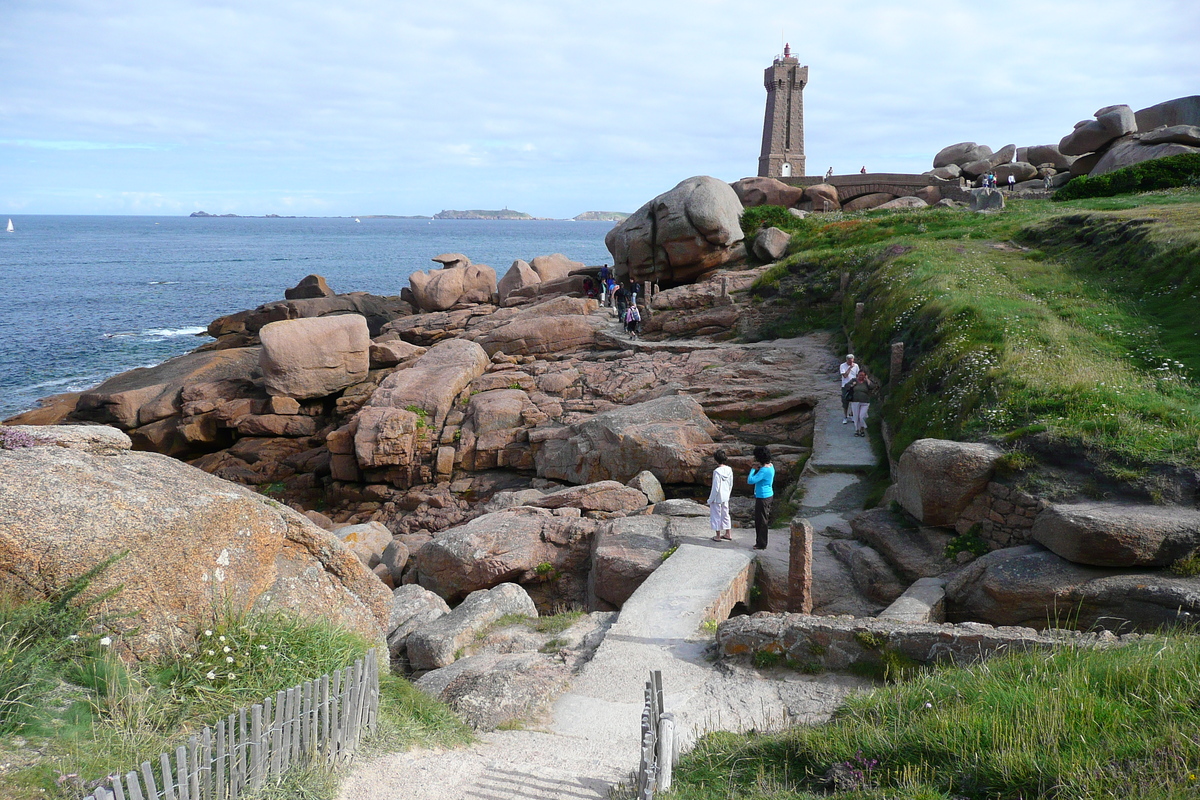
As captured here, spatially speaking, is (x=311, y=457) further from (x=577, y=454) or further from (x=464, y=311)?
(x=464, y=311)

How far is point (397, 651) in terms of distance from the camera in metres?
11.2

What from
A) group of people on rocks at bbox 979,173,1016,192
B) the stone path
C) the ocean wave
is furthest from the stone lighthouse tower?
the stone path

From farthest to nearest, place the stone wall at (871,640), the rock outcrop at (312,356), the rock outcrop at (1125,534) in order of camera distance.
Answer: the rock outcrop at (312,356)
the rock outcrop at (1125,534)
the stone wall at (871,640)

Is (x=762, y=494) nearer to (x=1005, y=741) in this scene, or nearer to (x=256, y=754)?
(x=1005, y=741)

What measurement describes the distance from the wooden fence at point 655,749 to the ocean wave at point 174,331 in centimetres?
5292

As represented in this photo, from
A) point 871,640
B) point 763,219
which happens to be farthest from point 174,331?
point 871,640

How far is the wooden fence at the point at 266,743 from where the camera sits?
4.87m

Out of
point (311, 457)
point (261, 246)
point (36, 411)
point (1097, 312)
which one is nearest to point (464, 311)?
point (311, 457)

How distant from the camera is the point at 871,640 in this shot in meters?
8.87

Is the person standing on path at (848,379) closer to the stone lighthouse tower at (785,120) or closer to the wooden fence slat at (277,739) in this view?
the wooden fence slat at (277,739)

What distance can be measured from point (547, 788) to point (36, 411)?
105 ft

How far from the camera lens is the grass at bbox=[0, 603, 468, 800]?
5.09 metres

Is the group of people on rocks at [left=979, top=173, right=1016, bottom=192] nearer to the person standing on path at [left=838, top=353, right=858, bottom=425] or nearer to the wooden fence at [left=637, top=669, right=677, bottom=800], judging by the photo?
the person standing on path at [left=838, top=353, right=858, bottom=425]

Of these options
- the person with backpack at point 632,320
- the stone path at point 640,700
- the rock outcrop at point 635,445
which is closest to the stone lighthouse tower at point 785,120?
the person with backpack at point 632,320
